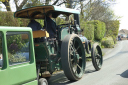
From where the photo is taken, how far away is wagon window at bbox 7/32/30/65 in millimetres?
3847

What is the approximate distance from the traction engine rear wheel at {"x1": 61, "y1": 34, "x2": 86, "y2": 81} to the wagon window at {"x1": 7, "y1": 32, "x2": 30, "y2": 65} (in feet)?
6.19

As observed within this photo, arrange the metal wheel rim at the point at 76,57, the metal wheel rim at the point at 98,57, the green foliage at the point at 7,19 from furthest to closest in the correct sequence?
1. the green foliage at the point at 7,19
2. the metal wheel rim at the point at 98,57
3. the metal wheel rim at the point at 76,57

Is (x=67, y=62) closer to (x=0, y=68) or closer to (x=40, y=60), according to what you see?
(x=40, y=60)

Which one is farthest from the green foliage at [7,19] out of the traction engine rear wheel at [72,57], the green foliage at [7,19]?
the traction engine rear wheel at [72,57]

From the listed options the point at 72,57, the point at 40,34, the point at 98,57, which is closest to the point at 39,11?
the point at 40,34

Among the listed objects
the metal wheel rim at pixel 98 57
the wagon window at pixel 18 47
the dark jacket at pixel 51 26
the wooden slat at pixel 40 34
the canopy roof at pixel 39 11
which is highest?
the canopy roof at pixel 39 11

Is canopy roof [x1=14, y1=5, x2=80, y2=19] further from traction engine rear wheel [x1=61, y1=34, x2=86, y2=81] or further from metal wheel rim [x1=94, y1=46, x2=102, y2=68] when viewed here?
metal wheel rim [x1=94, y1=46, x2=102, y2=68]

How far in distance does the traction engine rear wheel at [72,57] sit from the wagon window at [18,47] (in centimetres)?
189

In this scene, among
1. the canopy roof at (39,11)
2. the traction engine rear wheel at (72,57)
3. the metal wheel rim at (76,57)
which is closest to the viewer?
the canopy roof at (39,11)

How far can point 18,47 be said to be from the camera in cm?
Result: 409

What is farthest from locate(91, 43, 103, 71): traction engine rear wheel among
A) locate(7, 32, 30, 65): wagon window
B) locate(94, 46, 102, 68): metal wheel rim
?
locate(7, 32, 30, 65): wagon window

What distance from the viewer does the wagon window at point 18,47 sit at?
151 inches

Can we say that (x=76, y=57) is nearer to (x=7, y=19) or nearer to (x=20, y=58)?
(x=20, y=58)

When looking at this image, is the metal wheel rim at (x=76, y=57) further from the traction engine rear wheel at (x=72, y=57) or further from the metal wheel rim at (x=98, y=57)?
the metal wheel rim at (x=98, y=57)
